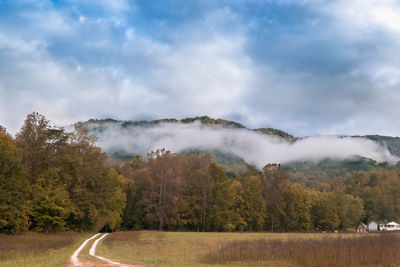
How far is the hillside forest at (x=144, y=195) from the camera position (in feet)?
A: 147

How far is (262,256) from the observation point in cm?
1900

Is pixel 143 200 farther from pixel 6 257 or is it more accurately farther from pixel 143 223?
pixel 6 257

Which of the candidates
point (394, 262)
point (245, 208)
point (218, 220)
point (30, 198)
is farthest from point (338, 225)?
point (394, 262)

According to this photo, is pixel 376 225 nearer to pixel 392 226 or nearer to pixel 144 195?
pixel 392 226

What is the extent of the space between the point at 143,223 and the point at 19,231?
121 feet

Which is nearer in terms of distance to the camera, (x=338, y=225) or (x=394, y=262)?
(x=394, y=262)

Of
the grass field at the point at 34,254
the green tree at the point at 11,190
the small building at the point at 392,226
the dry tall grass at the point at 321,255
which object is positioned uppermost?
the green tree at the point at 11,190

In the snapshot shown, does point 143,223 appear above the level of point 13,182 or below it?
below

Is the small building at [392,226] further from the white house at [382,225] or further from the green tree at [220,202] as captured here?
the green tree at [220,202]

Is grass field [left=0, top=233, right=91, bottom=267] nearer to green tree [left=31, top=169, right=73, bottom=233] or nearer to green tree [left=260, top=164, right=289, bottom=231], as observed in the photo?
green tree [left=31, top=169, right=73, bottom=233]

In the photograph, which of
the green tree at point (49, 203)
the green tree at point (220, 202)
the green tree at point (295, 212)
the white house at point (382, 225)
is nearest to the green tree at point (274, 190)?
the green tree at point (295, 212)

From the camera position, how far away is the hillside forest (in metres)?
44.8

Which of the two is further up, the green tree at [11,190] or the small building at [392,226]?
the green tree at [11,190]

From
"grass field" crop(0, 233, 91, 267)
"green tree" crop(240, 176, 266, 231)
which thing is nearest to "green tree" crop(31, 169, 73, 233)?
"grass field" crop(0, 233, 91, 267)
